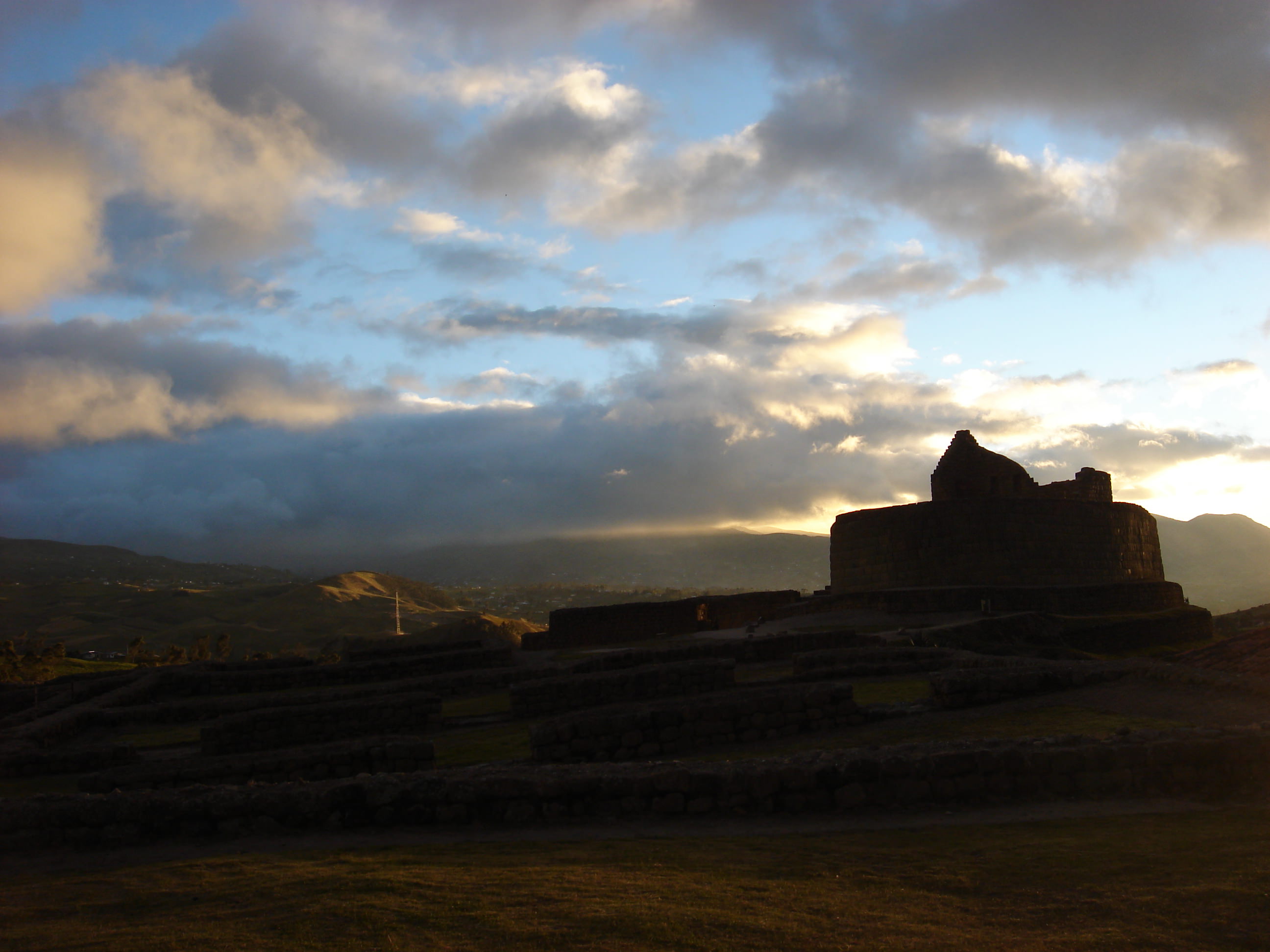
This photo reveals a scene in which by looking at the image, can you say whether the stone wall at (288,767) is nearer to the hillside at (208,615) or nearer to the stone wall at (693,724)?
the stone wall at (693,724)

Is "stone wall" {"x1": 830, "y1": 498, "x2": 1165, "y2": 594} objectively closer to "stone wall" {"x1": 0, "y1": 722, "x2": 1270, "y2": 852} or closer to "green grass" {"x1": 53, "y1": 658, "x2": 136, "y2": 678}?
"stone wall" {"x1": 0, "y1": 722, "x2": 1270, "y2": 852}

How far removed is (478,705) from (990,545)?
19.9 meters

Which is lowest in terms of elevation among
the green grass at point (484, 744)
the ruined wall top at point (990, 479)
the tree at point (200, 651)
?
the tree at point (200, 651)

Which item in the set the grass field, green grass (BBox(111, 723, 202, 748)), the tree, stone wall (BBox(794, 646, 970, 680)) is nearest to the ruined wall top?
stone wall (BBox(794, 646, 970, 680))

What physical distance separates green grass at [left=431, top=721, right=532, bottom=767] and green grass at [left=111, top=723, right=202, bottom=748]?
5.61 metres

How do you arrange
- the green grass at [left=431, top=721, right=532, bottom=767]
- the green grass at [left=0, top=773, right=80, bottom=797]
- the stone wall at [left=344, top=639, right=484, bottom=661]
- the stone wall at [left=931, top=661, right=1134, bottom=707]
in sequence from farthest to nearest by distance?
1. the stone wall at [left=344, top=639, right=484, bottom=661]
2. the green grass at [left=0, top=773, right=80, bottom=797]
3. the green grass at [left=431, top=721, right=532, bottom=767]
4. the stone wall at [left=931, top=661, right=1134, bottom=707]

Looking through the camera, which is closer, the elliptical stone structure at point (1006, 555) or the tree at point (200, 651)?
the elliptical stone structure at point (1006, 555)

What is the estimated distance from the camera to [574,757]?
10.5m

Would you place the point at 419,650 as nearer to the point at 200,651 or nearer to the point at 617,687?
the point at 617,687

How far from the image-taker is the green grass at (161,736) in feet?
54.1

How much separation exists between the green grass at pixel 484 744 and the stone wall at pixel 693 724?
1.03 meters

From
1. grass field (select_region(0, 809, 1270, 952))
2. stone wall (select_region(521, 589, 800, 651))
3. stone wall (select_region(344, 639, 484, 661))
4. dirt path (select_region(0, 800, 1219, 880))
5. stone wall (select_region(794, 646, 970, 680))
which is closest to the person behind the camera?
grass field (select_region(0, 809, 1270, 952))

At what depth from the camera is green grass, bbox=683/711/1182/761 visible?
10.0 metres

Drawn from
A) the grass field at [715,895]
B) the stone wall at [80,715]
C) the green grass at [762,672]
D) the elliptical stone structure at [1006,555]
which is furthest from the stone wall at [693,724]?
the elliptical stone structure at [1006,555]
